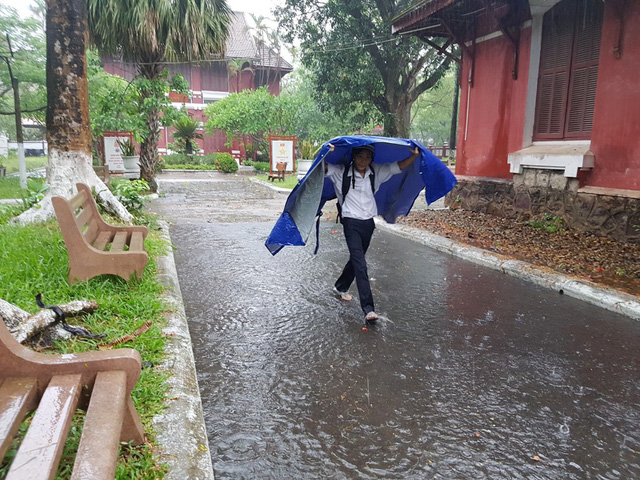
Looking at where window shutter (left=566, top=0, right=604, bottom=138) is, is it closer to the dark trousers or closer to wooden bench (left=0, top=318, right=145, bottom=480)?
the dark trousers

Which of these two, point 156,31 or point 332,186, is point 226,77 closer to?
point 156,31

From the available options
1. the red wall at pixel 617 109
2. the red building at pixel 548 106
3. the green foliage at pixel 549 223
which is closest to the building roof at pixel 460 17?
the red building at pixel 548 106

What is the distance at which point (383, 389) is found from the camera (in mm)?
3482

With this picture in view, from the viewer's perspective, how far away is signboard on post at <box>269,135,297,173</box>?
21844 mm

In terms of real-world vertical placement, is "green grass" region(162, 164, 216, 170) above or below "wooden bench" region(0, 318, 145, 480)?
below

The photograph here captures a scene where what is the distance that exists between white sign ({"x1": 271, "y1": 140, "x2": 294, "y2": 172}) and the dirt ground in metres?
12.2

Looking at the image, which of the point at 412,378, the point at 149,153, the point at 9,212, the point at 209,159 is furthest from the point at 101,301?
the point at 209,159

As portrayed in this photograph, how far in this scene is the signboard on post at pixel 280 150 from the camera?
2184 cm

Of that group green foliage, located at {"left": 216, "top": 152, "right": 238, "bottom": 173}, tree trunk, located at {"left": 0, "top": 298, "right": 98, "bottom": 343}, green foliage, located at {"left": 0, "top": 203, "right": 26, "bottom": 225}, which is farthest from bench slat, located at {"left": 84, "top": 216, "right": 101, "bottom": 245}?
green foliage, located at {"left": 216, "top": 152, "right": 238, "bottom": 173}

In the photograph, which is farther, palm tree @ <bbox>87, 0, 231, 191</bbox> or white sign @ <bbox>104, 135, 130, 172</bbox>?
white sign @ <bbox>104, 135, 130, 172</bbox>

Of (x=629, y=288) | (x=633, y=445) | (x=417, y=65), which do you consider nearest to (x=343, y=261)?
(x=629, y=288)

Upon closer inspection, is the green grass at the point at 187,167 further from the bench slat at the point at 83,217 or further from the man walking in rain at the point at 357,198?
the man walking in rain at the point at 357,198

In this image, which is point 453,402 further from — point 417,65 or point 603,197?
point 417,65

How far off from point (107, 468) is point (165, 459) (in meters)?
0.68
